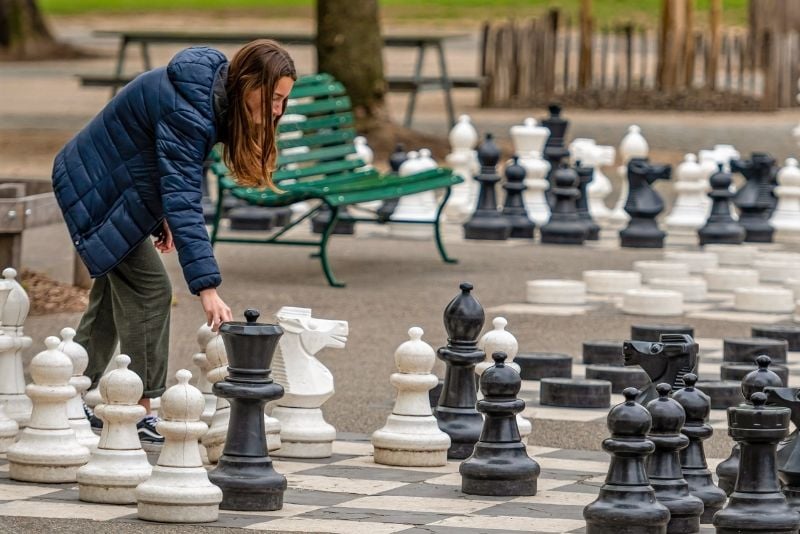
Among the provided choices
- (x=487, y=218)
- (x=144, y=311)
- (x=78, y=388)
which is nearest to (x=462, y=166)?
(x=487, y=218)

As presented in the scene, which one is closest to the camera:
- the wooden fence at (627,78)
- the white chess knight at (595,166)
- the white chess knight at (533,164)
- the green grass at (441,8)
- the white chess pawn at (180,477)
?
the white chess pawn at (180,477)

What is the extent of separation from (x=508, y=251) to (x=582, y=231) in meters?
0.65

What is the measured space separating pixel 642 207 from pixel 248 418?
7.75 metres

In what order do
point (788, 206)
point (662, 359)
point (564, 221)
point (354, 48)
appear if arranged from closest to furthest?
point (662, 359)
point (564, 221)
point (788, 206)
point (354, 48)

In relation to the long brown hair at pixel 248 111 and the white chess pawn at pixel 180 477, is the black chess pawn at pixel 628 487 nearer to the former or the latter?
the white chess pawn at pixel 180 477

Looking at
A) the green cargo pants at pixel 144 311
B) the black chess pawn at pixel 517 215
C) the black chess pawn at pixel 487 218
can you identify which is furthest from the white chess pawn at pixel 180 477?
the black chess pawn at pixel 517 215

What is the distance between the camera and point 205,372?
6090 mm

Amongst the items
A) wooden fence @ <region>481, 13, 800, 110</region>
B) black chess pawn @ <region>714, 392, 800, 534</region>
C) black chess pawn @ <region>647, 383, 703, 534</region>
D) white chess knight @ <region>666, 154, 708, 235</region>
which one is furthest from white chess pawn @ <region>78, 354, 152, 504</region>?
wooden fence @ <region>481, 13, 800, 110</region>

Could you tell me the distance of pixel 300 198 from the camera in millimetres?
10312

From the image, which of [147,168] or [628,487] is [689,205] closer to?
[147,168]

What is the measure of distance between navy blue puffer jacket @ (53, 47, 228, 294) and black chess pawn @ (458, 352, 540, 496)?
0.88 m

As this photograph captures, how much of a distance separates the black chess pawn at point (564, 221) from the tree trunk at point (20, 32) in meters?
20.6

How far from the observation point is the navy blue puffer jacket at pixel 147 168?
220 inches

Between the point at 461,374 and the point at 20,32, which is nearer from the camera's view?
the point at 461,374
